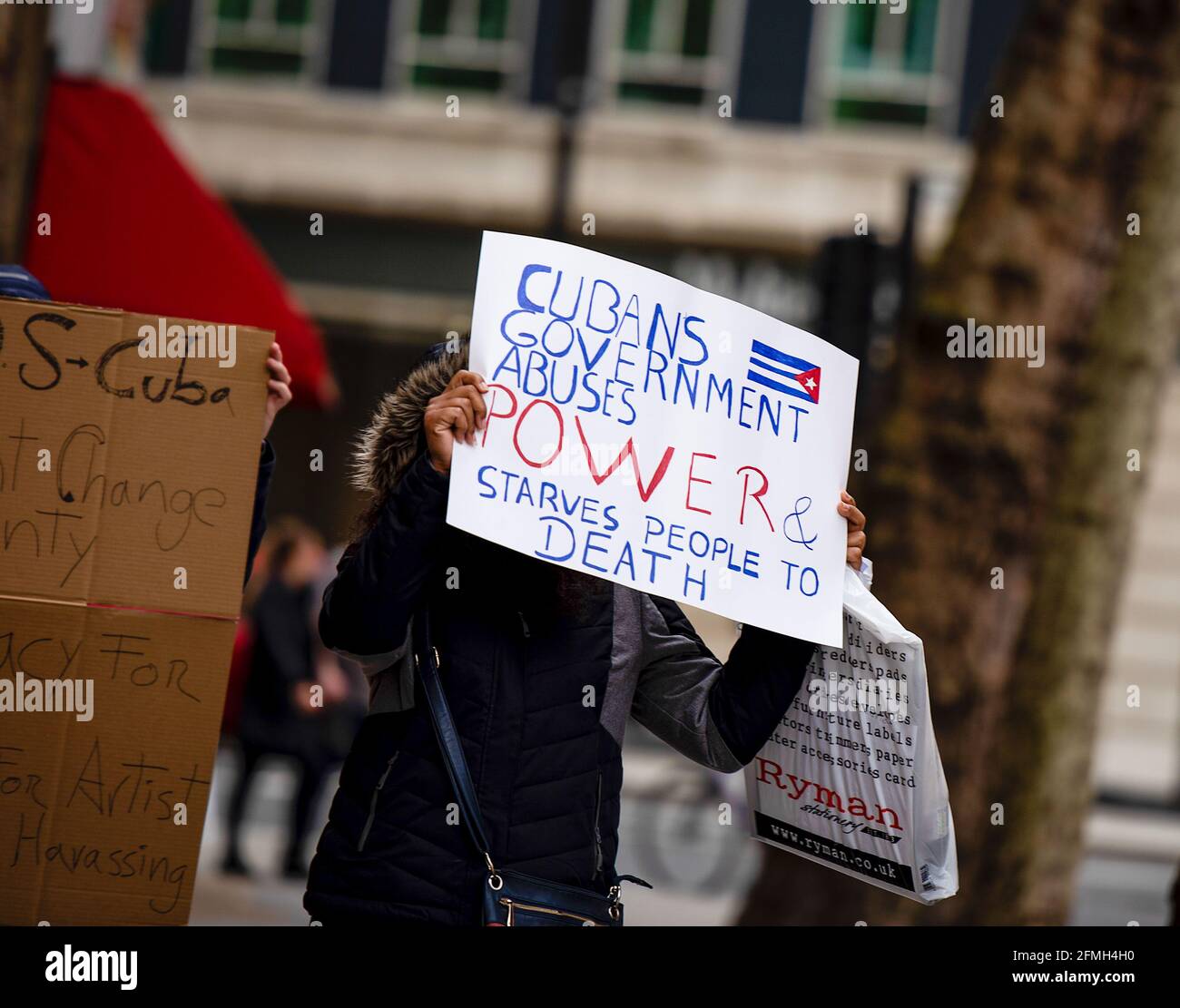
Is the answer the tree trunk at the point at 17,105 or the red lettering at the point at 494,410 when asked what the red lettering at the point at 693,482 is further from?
the tree trunk at the point at 17,105

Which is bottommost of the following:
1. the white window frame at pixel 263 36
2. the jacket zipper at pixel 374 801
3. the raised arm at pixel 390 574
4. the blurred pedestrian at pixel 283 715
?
the blurred pedestrian at pixel 283 715

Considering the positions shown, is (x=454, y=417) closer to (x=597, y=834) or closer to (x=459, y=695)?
(x=459, y=695)

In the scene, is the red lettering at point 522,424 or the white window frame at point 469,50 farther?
the white window frame at point 469,50

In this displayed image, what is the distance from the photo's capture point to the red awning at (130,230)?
669cm

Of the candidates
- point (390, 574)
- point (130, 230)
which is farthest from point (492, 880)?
point (130, 230)

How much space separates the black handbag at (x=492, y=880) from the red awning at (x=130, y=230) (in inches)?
164

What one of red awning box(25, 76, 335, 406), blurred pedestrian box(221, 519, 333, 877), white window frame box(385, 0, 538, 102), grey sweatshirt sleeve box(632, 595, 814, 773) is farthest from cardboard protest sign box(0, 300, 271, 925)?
white window frame box(385, 0, 538, 102)

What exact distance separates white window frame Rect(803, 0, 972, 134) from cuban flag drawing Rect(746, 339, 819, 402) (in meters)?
14.5

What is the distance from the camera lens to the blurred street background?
16.8m

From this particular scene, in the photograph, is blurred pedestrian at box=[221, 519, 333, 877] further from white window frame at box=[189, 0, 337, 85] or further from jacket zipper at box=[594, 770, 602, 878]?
white window frame at box=[189, 0, 337, 85]

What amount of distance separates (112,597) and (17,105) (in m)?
3.92

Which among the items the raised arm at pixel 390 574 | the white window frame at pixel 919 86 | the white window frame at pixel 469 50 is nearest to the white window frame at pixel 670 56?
the white window frame at pixel 469 50

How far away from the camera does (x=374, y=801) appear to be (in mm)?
2723

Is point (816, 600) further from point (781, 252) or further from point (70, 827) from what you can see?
point (781, 252)
